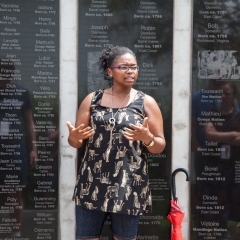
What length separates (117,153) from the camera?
3.10 metres

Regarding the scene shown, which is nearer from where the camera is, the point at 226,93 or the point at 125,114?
the point at 125,114

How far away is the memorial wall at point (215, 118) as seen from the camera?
3.99 m

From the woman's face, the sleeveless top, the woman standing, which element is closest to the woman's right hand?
the woman standing

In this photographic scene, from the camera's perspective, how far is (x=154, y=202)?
4059 mm

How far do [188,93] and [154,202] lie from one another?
3.61ft

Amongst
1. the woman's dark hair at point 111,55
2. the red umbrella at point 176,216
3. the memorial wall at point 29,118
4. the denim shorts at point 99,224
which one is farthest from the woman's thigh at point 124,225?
the woman's dark hair at point 111,55

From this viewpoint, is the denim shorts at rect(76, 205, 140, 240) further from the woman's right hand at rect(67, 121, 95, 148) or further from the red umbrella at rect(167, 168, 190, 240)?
the red umbrella at rect(167, 168, 190, 240)

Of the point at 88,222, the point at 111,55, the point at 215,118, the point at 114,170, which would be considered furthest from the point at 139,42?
the point at 88,222

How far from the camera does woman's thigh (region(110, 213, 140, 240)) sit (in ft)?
10.3

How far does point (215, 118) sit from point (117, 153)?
1.34 metres

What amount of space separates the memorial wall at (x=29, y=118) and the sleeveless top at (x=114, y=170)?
0.92 metres

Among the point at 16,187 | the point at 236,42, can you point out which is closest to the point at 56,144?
the point at 16,187

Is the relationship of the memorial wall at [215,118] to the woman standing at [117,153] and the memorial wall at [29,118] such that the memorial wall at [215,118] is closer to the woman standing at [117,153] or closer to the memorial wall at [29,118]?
the woman standing at [117,153]

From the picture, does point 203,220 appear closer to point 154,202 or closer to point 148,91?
point 154,202
